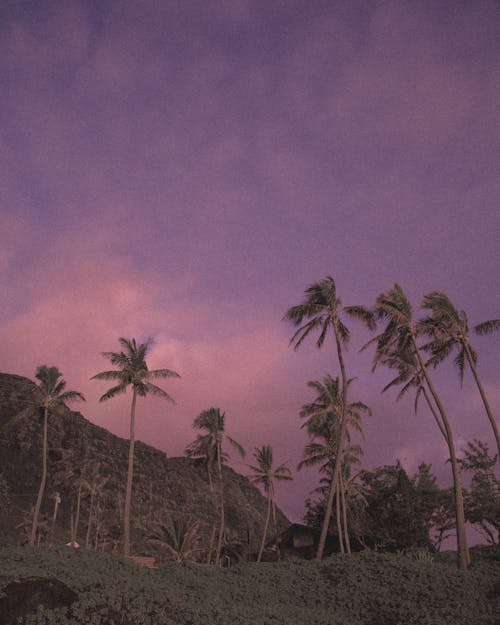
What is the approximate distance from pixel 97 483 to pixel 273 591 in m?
61.5

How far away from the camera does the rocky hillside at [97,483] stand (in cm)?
7800

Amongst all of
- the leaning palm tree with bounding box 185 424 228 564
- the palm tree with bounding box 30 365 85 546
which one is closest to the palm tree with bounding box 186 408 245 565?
the leaning palm tree with bounding box 185 424 228 564

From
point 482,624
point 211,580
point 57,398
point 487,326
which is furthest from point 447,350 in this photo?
point 57,398

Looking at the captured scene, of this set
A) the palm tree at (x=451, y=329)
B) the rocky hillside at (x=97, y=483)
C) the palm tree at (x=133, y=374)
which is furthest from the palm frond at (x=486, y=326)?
the rocky hillside at (x=97, y=483)

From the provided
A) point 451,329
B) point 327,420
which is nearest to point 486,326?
point 451,329

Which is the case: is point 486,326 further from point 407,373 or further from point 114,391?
point 114,391

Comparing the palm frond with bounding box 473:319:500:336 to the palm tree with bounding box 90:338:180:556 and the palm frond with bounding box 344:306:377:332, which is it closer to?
the palm frond with bounding box 344:306:377:332

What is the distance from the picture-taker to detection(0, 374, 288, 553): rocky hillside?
7800 centimetres

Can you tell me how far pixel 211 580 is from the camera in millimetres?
20094

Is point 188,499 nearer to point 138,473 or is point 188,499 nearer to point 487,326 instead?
point 138,473

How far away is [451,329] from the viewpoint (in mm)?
30219

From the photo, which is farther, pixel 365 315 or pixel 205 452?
pixel 205 452

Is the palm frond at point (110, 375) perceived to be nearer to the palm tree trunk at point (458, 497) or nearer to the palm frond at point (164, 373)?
the palm frond at point (164, 373)

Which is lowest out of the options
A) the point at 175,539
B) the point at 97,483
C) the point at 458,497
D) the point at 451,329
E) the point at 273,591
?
the point at 273,591
